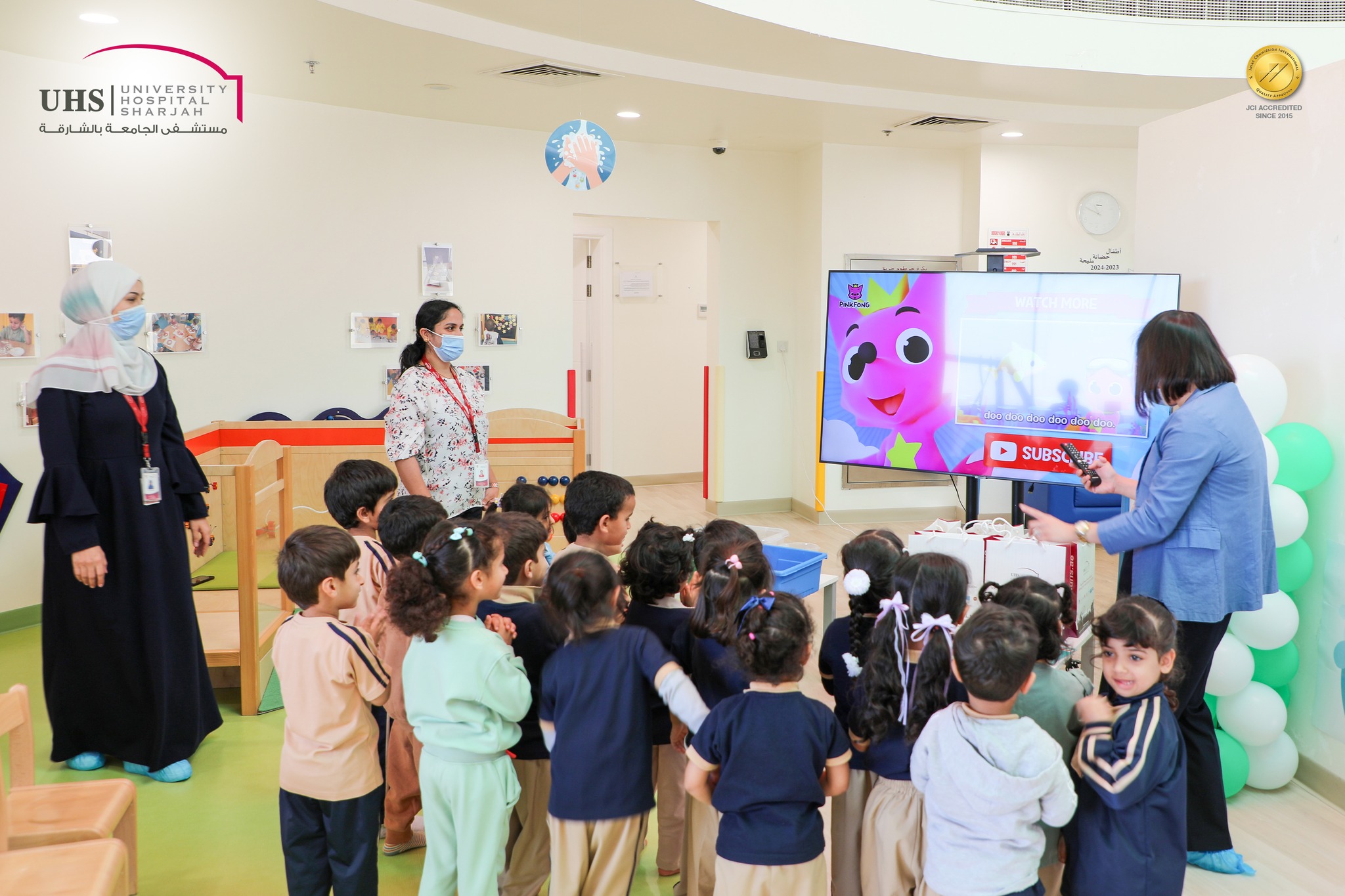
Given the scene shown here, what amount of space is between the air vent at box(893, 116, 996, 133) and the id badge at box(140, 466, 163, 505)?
16.7 ft

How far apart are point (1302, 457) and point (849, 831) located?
75.8 inches

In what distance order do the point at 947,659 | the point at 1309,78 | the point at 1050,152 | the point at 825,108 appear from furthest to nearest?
the point at 1050,152 → the point at 825,108 → the point at 1309,78 → the point at 947,659

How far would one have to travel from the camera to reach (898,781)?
2227 mm

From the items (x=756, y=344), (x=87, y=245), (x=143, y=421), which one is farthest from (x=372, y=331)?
(x=143, y=421)

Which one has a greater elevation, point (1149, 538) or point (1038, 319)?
point (1038, 319)

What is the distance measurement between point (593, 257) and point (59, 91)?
462 cm

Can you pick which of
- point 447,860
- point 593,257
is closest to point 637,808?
point 447,860

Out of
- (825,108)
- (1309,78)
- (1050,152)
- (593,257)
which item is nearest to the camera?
(1309,78)

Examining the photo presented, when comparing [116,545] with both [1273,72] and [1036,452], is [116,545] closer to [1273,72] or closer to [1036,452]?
[1036,452]

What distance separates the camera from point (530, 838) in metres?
2.59

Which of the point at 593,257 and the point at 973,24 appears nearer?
the point at 973,24

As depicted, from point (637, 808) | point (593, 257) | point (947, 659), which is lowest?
point (637, 808)

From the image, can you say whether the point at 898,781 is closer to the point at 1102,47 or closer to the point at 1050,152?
the point at 1102,47

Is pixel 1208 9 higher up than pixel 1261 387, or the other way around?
pixel 1208 9
